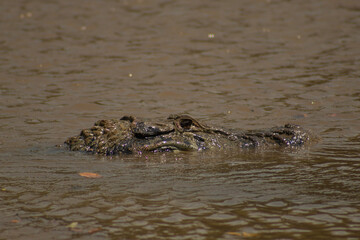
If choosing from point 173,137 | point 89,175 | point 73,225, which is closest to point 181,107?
point 173,137

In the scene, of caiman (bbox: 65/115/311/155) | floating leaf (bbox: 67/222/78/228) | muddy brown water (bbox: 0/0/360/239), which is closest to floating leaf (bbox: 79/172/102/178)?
muddy brown water (bbox: 0/0/360/239)

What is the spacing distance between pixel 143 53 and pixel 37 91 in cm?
399

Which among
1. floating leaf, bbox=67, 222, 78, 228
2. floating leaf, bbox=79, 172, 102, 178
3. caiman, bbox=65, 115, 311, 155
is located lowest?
floating leaf, bbox=67, 222, 78, 228

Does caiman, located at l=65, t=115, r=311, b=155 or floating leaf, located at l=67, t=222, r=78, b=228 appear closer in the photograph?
floating leaf, located at l=67, t=222, r=78, b=228

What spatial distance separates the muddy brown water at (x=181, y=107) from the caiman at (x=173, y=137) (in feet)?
0.61

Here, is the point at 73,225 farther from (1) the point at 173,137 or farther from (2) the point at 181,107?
(2) the point at 181,107

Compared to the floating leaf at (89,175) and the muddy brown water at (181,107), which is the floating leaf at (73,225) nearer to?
the muddy brown water at (181,107)

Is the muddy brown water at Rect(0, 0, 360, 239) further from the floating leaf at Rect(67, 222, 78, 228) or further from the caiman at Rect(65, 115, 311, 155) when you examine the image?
the caiman at Rect(65, 115, 311, 155)

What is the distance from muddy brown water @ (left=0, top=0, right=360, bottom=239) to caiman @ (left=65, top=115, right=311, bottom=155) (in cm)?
19

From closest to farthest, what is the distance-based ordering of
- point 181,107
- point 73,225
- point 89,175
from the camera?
point 73,225 → point 89,175 → point 181,107

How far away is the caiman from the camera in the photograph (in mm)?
7262

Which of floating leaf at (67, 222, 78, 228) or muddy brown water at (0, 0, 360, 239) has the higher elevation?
muddy brown water at (0, 0, 360, 239)

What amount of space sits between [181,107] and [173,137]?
3.28m

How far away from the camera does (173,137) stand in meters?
7.30
